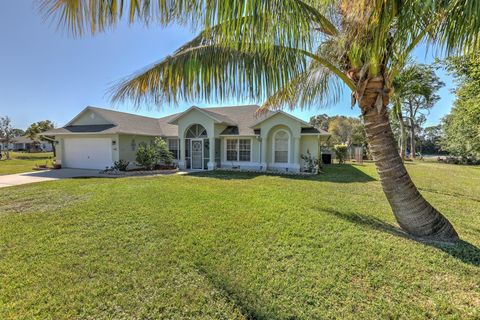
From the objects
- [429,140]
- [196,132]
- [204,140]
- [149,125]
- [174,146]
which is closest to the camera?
[204,140]

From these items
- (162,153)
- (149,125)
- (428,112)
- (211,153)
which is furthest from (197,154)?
(428,112)

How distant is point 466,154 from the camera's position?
3697 centimetres

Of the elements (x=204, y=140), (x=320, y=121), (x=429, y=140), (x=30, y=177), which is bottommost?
(x=30, y=177)

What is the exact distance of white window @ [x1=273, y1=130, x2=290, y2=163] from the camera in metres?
18.9

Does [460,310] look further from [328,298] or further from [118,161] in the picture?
[118,161]

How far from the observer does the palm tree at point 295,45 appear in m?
2.73

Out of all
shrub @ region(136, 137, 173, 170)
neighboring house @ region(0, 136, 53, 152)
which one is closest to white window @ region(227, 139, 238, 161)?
shrub @ region(136, 137, 173, 170)

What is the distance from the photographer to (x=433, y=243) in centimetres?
529

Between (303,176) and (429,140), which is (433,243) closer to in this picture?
(303,176)

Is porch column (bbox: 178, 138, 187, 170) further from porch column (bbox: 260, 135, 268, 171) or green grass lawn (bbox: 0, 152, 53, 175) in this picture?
green grass lawn (bbox: 0, 152, 53, 175)

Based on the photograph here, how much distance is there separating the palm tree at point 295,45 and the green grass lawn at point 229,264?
1464 millimetres

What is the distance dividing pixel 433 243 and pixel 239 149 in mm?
15922

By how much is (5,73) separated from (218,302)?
1854 centimetres

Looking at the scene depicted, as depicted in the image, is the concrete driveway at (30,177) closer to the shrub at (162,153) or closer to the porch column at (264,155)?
the shrub at (162,153)
